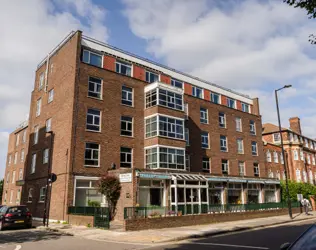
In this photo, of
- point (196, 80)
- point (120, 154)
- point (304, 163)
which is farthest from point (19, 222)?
point (304, 163)

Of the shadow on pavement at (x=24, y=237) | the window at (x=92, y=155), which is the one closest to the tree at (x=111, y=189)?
the window at (x=92, y=155)

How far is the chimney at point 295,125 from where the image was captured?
196 ft

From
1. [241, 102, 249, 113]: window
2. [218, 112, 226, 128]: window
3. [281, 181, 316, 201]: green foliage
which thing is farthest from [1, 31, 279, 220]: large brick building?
[241, 102, 249, 113]: window

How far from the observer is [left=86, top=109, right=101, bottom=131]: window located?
26.6m

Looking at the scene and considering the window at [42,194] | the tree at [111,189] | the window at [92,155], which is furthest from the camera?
the window at [42,194]

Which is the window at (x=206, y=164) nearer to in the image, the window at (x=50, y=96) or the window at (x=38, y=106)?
the window at (x=50, y=96)

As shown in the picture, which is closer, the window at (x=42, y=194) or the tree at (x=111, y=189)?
the tree at (x=111, y=189)

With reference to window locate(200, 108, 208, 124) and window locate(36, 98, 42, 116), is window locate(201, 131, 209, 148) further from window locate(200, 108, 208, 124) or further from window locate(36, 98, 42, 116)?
window locate(36, 98, 42, 116)

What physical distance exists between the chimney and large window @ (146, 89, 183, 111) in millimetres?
38457

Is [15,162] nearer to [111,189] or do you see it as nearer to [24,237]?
[111,189]

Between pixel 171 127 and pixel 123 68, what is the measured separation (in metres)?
8.02

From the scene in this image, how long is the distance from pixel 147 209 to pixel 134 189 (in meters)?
2.97

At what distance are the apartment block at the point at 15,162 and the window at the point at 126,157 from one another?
21.4 meters

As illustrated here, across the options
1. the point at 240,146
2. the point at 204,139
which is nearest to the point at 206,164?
the point at 204,139
